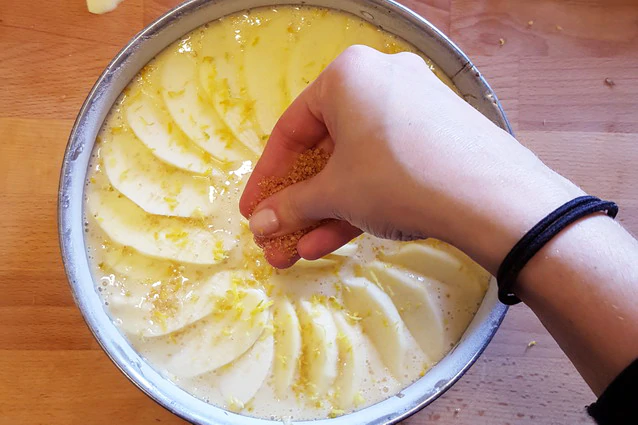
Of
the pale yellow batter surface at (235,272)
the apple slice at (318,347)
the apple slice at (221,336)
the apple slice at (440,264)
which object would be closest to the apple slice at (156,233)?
the pale yellow batter surface at (235,272)

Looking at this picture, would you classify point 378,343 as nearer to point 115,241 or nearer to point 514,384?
point 514,384

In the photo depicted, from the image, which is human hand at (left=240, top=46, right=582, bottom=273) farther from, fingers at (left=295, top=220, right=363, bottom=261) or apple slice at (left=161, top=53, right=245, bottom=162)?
apple slice at (left=161, top=53, right=245, bottom=162)

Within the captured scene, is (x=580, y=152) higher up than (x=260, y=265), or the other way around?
(x=580, y=152)

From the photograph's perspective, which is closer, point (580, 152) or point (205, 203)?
point (205, 203)

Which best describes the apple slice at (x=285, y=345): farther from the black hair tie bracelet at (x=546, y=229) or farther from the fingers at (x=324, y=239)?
the black hair tie bracelet at (x=546, y=229)

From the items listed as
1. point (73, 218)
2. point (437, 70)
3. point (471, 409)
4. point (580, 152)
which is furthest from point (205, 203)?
point (580, 152)

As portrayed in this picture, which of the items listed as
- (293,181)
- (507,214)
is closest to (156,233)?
(293,181)

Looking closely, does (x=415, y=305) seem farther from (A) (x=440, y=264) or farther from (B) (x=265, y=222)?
(B) (x=265, y=222)
